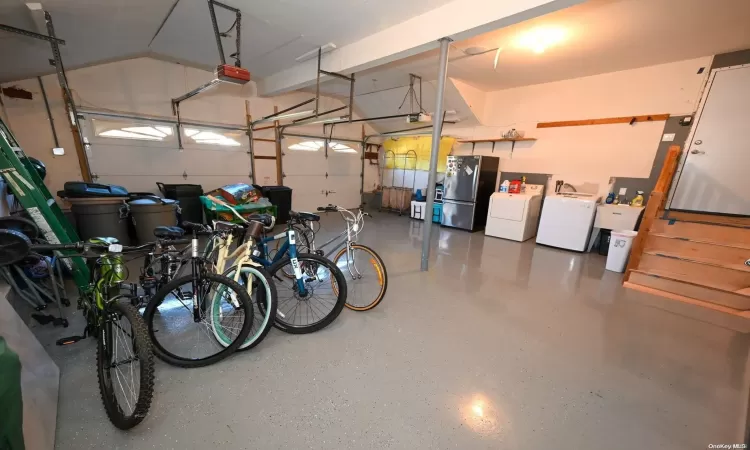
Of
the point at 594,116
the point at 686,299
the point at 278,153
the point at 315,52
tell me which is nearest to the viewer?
the point at 686,299

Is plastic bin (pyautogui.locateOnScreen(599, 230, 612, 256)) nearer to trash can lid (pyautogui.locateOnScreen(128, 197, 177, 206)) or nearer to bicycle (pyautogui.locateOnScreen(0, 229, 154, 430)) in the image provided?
bicycle (pyautogui.locateOnScreen(0, 229, 154, 430))

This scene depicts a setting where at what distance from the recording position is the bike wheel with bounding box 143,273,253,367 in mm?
1632

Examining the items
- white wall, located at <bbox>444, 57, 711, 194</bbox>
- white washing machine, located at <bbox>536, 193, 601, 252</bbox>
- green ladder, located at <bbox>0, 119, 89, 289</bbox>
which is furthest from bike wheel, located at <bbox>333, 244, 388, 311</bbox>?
white wall, located at <bbox>444, 57, 711, 194</bbox>

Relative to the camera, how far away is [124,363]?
1322 mm

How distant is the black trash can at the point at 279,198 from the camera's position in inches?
221

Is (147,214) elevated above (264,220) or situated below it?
below

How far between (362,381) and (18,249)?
2120 mm

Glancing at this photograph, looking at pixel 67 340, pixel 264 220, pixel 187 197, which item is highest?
pixel 264 220

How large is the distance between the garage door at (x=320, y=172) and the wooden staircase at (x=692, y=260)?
6.22m

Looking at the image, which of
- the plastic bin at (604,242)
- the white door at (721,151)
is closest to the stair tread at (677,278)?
the plastic bin at (604,242)

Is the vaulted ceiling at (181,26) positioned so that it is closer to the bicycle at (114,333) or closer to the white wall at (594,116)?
the bicycle at (114,333)

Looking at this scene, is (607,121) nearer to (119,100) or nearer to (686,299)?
(686,299)

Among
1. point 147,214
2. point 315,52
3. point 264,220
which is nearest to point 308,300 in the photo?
point 264,220

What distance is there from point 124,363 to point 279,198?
4.70 metres
